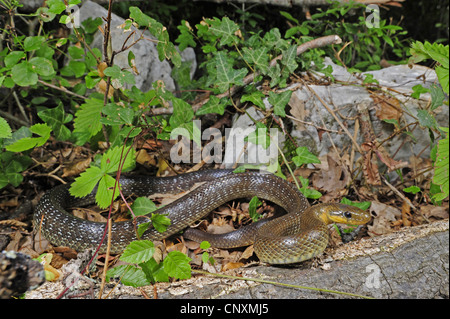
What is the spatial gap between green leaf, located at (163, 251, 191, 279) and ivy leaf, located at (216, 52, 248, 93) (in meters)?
2.10

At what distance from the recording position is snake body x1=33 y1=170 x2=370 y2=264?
283 cm

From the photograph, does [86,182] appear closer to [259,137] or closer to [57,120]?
[57,120]

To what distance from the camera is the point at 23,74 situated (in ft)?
9.63

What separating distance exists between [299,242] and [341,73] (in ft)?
9.65

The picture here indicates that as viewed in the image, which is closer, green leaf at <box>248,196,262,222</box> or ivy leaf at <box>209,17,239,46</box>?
green leaf at <box>248,196,262,222</box>

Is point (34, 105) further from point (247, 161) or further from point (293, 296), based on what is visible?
point (293, 296)

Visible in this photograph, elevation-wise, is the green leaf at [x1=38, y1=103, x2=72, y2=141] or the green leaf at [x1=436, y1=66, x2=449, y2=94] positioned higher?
the green leaf at [x1=436, y1=66, x2=449, y2=94]

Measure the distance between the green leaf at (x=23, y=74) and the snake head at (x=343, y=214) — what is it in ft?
9.44

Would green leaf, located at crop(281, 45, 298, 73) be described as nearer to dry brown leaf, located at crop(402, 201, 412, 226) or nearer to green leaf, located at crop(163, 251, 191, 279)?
dry brown leaf, located at crop(402, 201, 412, 226)

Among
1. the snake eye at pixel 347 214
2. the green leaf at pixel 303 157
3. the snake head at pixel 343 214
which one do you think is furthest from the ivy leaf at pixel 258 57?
the snake eye at pixel 347 214

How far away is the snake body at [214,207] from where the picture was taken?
9.27 feet

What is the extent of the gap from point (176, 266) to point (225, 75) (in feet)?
7.50

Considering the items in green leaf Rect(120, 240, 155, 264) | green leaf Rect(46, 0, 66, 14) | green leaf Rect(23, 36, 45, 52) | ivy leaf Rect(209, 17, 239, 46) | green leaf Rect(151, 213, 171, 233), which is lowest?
green leaf Rect(120, 240, 155, 264)

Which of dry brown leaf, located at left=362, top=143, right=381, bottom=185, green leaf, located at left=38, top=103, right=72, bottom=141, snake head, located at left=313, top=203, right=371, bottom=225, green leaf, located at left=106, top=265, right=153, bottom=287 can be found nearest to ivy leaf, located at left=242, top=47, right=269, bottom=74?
dry brown leaf, located at left=362, top=143, right=381, bottom=185
